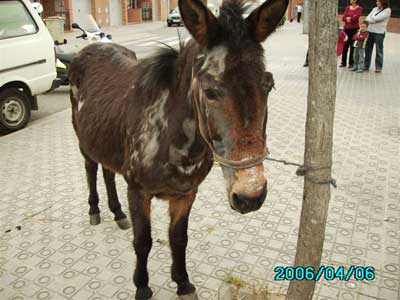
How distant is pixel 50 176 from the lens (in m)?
5.07

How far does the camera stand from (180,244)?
115 inches

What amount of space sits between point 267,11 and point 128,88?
4.67 feet

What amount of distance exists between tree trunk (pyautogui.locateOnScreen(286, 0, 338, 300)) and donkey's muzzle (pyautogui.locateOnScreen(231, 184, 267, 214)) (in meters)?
0.44

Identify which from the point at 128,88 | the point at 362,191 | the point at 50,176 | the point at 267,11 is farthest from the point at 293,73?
the point at 267,11

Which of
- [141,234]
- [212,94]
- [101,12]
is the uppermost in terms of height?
[101,12]

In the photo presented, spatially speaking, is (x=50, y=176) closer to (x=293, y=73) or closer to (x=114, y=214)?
(x=114, y=214)

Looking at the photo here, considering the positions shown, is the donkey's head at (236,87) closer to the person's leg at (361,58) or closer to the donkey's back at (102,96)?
the donkey's back at (102,96)

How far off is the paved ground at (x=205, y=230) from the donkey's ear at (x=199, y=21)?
2.01 metres

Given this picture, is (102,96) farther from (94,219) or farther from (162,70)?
(94,219)

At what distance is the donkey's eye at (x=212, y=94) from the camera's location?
1.76 meters

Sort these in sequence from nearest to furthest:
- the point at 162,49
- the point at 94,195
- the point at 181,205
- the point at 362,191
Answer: the point at 162,49 < the point at 181,205 < the point at 94,195 < the point at 362,191

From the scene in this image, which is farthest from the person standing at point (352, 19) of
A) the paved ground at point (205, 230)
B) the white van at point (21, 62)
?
the white van at point (21, 62)

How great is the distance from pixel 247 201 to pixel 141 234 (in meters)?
1.30

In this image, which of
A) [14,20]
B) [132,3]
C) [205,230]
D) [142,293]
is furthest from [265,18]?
[132,3]
